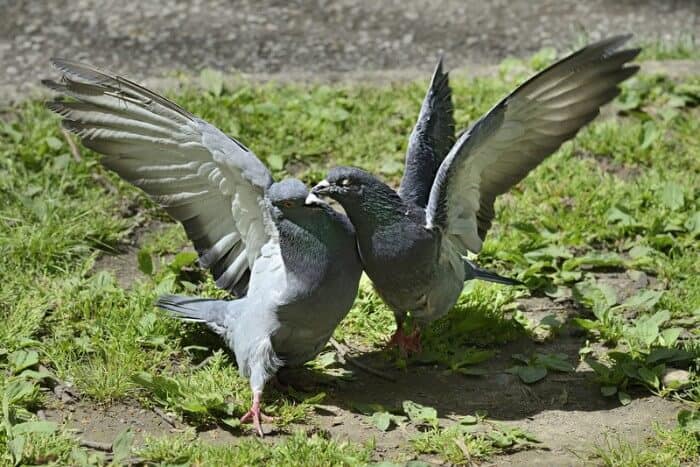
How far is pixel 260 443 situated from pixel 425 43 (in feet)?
15.7

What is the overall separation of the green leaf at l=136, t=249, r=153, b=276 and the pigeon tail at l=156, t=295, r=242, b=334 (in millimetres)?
583

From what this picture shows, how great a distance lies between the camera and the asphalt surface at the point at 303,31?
7.38m

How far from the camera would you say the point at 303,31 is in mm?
7902

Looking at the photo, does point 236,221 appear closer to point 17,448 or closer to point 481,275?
point 481,275

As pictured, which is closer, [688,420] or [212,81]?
[688,420]

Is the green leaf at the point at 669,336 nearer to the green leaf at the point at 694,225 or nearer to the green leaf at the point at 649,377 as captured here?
the green leaf at the point at 649,377

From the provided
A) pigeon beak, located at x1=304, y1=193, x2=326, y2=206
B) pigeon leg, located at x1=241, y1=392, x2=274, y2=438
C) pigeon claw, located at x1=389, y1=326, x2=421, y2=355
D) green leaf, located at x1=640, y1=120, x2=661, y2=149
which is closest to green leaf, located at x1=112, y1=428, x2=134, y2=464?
pigeon leg, located at x1=241, y1=392, x2=274, y2=438

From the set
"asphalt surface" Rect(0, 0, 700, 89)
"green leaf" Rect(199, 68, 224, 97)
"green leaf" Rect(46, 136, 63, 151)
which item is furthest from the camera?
"asphalt surface" Rect(0, 0, 700, 89)

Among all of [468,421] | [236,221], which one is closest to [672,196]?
[468,421]

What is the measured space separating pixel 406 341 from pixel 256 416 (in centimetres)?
94

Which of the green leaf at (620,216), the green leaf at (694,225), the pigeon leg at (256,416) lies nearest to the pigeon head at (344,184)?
the pigeon leg at (256,416)

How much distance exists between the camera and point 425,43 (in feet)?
25.7

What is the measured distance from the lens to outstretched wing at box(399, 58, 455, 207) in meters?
Answer: 4.54

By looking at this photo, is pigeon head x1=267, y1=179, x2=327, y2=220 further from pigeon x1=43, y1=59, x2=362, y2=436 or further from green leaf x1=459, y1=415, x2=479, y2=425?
green leaf x1=459, y1=415, x2=479, y2=425
